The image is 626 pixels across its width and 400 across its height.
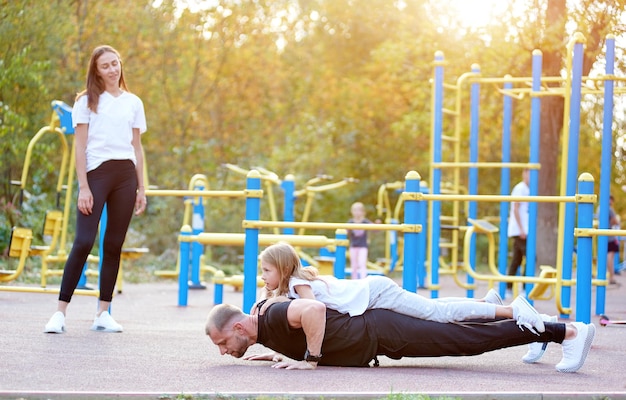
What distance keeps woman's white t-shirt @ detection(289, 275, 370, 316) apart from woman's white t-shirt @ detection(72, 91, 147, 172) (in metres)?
1.76

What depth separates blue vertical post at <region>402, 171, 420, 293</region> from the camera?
680cm

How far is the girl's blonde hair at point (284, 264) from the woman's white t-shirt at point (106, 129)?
5.20 feet

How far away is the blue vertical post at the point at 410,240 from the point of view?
22.3 ft

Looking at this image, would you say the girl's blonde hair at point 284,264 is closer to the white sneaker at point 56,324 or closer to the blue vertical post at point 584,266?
the white sneaker at point 56,324

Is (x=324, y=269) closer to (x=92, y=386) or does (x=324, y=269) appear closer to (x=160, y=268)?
(x=160, y=268)

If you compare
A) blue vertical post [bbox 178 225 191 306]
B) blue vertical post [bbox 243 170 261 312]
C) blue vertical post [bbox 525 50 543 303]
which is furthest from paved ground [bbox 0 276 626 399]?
blue vertical post [bbox 525 50 543 303]

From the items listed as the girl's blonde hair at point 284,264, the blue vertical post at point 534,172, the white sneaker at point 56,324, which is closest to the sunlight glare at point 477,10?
the blue vertical post at point 534,172

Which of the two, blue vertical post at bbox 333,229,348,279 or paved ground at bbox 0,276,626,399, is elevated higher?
blue vertical post at bbox 333,229,348,279

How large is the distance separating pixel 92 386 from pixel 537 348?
2520 mm

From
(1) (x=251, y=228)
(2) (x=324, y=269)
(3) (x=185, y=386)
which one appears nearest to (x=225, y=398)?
(3) (x=185, y=386)

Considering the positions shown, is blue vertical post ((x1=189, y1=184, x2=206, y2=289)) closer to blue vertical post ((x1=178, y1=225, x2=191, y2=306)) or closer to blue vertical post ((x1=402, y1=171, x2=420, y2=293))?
blue vertical post ((x1=178, y1=225, x2=191, y2=306))

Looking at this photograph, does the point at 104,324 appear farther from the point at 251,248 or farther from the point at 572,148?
the point at 572,148

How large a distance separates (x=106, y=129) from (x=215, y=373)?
2170mm

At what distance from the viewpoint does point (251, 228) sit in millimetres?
7059
